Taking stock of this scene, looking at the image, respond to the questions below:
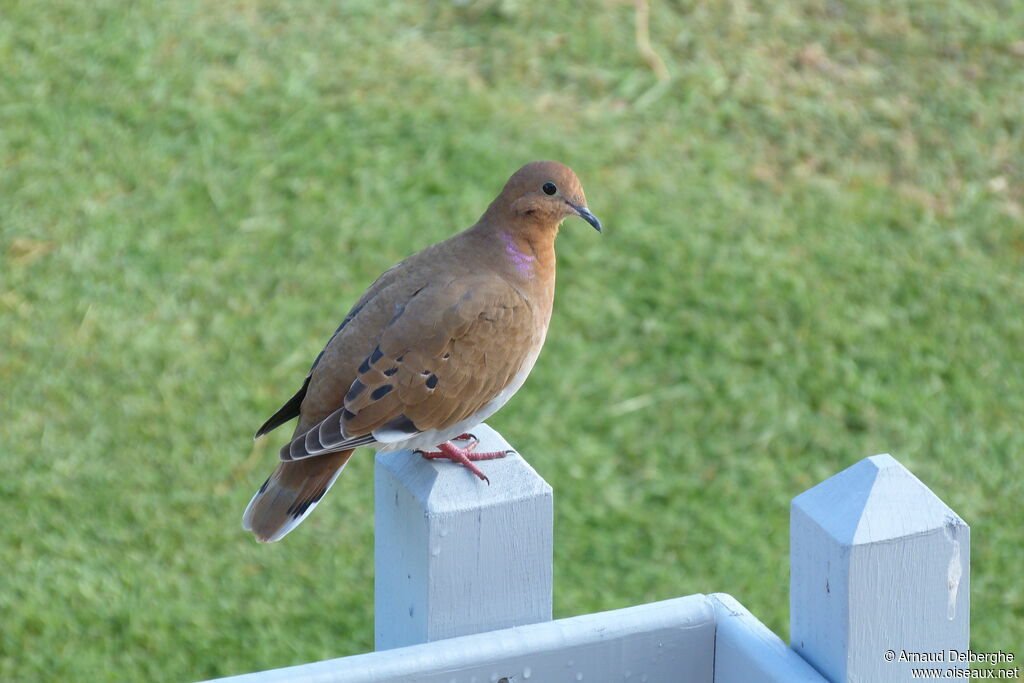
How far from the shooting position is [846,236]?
5.72 metres

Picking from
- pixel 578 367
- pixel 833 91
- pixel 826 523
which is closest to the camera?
pixel 826 523

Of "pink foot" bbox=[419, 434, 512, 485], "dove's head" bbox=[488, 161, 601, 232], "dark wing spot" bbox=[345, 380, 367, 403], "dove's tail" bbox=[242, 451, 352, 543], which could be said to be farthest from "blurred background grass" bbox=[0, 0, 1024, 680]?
"pink foot" bbox=[419, 434, 512, 485]

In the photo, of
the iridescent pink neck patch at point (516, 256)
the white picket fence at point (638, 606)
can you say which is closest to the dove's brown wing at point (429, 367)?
the iridescent pink neck patch at point (516, 256)

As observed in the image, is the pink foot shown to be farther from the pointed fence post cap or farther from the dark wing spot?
the pointed fence post cap

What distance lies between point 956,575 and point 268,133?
4.45 m

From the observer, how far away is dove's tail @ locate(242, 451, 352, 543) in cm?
280

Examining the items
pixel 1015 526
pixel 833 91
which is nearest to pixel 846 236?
pixel 833 91

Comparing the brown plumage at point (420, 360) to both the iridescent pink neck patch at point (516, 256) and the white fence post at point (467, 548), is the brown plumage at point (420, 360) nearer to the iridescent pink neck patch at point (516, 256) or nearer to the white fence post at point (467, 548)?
the iridescent pink neck patch at point (516, 256)

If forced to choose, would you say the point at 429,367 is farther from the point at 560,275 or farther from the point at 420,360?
the point at 560,275

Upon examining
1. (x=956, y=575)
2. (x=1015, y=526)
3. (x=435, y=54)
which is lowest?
(x=1015, y=526)

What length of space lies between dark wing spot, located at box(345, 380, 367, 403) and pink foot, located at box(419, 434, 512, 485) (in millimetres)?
263

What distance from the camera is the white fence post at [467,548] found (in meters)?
2.21

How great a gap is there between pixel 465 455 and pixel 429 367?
0.51 metres

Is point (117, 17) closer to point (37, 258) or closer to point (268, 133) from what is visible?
point (268, 133)
